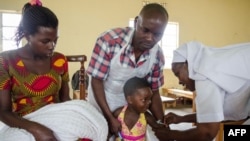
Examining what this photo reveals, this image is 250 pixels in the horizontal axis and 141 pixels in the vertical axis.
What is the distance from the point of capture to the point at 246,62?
4.12 ft

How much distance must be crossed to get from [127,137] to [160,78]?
42cm

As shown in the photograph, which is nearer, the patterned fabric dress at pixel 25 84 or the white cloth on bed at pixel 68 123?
the white cloth on bed at pixel 68 123

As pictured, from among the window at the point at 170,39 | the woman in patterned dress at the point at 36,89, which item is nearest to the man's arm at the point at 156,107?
the woman in patterned dress at the point at 36,89

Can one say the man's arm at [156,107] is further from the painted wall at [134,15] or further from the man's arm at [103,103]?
the painted wall at [134,15]

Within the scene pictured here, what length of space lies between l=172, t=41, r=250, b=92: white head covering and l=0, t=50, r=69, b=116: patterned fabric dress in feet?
2.18

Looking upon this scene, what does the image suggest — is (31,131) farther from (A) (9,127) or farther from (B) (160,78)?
(B) (160,78)

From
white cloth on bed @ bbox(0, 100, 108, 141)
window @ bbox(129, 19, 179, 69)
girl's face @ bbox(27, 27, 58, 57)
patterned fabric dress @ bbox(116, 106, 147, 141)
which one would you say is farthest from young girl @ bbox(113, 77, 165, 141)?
window @ bbox(129, 19, 179, 69)

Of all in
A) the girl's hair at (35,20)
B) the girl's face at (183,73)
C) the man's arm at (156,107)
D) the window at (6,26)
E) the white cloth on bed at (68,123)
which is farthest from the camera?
the window at (6,26)

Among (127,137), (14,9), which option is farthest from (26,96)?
(14,9)

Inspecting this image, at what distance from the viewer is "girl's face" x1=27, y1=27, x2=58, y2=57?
1.18 m

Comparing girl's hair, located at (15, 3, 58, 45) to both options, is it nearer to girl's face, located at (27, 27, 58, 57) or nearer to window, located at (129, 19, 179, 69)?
girl's face, located at (27, 27, 58, 57)

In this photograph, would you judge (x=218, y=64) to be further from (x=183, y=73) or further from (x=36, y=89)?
(x=36, y=89)

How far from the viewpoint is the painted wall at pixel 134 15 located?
5.39 metres

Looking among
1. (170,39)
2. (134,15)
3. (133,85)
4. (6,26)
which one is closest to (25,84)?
(133,85)
